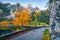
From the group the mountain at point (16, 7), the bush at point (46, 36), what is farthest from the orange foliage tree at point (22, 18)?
the bush at point (46, 36)

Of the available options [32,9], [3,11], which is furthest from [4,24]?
[32,9]

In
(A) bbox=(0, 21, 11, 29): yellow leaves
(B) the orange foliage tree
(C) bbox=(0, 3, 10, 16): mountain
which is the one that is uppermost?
(C) bbox=(0, 3, 10, 16): mountain

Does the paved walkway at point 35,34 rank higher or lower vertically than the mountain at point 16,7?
lower

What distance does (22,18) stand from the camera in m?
2.84

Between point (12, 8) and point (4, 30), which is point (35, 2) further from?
point (4, 30)

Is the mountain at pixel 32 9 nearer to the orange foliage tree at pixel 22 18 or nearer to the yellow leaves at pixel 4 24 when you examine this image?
the orange foliage tree at pixel 22 18

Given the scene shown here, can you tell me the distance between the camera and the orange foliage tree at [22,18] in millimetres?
2830

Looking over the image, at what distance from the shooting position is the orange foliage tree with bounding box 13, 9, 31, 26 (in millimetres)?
2830

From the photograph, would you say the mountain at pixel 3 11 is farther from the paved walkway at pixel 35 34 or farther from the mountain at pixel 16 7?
the paved walkway at pixel 35 34

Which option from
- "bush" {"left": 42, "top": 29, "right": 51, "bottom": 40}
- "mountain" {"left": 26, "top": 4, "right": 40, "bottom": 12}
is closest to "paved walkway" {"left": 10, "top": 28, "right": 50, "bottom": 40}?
"bush" {"left": 42, "top": 29, "right": 51, "bottom": 40}

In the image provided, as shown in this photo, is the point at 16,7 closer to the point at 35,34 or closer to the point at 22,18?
the point at 22,18

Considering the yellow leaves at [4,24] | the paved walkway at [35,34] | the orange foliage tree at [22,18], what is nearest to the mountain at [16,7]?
the orange foliage tree at [22,18]

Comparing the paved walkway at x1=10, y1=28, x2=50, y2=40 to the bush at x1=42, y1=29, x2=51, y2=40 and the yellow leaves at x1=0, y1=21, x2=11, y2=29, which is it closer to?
the bush at x1=42, y1=29, x2=51, y2=40

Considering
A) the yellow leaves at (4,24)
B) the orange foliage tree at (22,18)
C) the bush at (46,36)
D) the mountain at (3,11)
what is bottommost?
the bush at (46,36)
